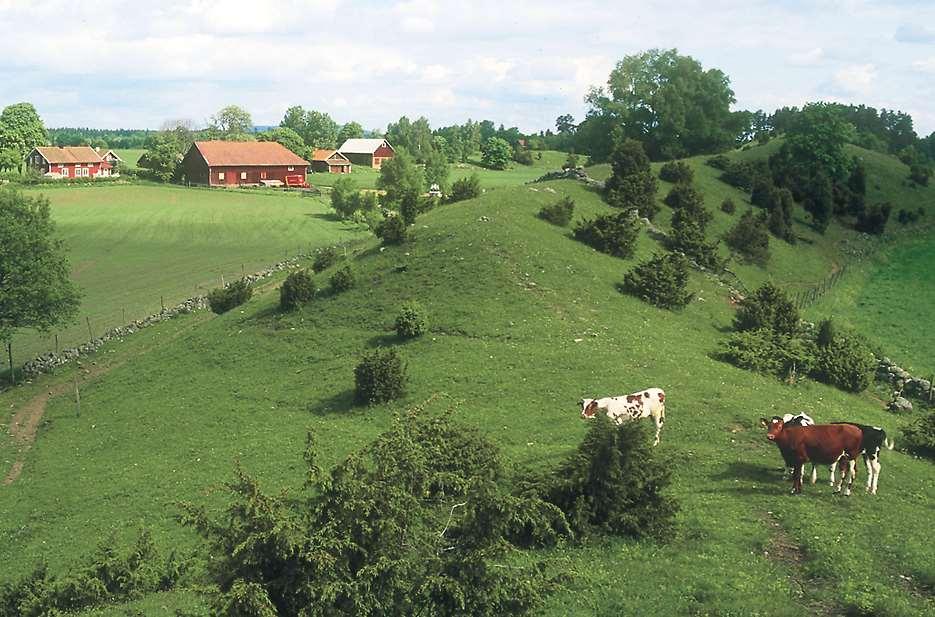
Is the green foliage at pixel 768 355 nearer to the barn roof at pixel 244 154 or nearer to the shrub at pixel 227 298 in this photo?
the shrub at pixel 227 298

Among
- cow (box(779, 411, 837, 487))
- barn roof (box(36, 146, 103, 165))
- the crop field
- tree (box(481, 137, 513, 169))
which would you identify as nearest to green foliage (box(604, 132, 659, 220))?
the crop field

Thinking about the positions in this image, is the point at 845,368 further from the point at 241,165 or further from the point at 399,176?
the point at 241,165

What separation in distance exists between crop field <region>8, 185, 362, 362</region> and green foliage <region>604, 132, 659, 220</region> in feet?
110

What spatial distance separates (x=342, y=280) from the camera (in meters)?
46.9

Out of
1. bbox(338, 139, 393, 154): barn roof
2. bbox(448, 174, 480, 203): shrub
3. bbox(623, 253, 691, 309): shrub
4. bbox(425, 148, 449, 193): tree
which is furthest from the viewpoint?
bbox(338, 139, 393, 154): barn roof

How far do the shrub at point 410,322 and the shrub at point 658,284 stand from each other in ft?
44.2

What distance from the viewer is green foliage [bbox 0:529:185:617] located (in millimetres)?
19422

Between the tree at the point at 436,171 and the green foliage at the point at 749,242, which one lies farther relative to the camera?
the tree at the point at 436,171

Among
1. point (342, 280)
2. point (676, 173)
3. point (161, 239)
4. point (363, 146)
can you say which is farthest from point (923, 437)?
point (363, 146)

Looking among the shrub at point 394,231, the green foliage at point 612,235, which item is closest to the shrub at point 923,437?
the green foliage at point 612,235

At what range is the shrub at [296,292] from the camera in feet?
153

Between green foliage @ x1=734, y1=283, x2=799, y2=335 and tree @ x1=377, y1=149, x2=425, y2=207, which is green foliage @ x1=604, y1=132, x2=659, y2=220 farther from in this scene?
tree @ x1=377, y1=149, x2=425, y2=207

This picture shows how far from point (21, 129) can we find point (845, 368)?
600ft

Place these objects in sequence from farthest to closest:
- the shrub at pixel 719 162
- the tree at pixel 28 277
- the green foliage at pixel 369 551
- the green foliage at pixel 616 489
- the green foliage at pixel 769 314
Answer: the shrub at pixel 719 162 → the tree at pixel 28 277 → the green foliage at pixel 769 314 → the green foliage at pixel 616 489 → the green foliage at pixel 369 551
